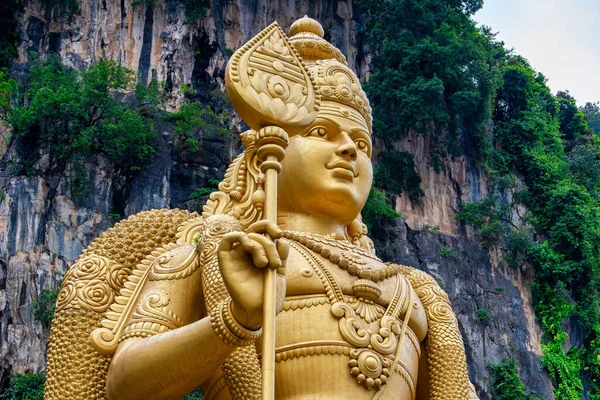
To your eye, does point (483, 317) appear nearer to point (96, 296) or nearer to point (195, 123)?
point (195, 123)

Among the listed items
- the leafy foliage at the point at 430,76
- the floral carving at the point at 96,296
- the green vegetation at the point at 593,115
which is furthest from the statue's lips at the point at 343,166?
the green vegetation at the point at 593,115

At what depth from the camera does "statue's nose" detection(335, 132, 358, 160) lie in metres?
4.36

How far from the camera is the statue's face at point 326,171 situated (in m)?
4.32

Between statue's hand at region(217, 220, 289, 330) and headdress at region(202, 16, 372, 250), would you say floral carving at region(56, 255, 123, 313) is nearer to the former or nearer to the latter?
headdress at region(202, 16, 372, 250)

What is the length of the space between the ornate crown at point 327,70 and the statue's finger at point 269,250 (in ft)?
4.72

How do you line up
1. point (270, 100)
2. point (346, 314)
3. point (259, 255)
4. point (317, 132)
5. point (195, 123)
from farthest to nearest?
point (195, 123)
point (317, 132)
point (346, 314)
point (270, 100)
point (259, 255)

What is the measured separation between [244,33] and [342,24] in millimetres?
3300

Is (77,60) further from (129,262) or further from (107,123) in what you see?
(129,262)

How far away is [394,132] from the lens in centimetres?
2536

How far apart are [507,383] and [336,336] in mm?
18747

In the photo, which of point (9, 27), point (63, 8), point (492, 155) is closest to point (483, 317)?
point (492, 155)

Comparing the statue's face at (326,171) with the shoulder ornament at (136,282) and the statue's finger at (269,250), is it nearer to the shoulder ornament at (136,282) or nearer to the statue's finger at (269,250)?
the shoulder ornament at (136,282)

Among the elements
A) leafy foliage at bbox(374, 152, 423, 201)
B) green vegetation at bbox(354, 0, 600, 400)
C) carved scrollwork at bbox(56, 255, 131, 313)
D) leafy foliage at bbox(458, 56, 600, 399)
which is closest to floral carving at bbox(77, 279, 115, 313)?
carved scrollwork at bbox(56, 255, 131, 313)

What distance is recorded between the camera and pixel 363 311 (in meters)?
3.99
